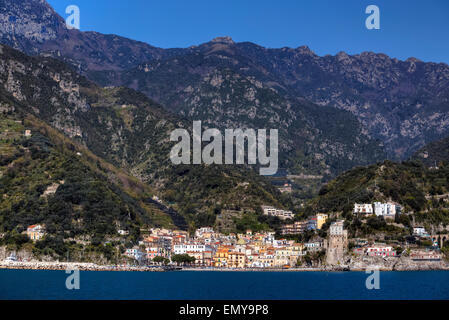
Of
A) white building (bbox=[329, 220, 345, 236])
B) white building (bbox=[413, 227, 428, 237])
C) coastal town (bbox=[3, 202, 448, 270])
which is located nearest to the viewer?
coastal town (bbox=[3, 202, 448, 270])

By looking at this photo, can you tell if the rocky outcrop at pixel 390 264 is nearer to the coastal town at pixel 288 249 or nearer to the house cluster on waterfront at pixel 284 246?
the coastal town at pixel 288 249

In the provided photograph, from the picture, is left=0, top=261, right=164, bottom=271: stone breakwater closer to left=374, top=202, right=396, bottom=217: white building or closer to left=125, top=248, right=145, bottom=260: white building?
left=125, top=248, right=145, bottom=260: white building

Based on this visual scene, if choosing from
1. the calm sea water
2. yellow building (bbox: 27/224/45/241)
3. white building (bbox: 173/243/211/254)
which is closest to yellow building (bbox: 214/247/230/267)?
white building (bbox: 173/243/211/254)

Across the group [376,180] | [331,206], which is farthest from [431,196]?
[331,206]

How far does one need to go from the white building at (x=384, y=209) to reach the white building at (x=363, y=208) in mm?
1258

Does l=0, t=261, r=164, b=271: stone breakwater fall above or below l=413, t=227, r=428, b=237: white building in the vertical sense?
below

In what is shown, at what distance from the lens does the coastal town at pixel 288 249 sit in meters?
155

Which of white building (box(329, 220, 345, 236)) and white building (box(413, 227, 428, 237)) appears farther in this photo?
white building (box(413, 227, 428, 237))

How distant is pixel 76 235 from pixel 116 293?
70641mm

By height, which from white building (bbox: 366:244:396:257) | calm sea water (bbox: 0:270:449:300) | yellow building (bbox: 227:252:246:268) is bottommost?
yellow building (bbox: 227:252:246:268)

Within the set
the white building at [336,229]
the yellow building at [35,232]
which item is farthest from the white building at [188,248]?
the yellow building at [35,232]

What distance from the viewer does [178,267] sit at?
170 m

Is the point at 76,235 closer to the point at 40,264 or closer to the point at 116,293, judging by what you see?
the point at 40,264

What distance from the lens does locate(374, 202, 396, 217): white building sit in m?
166
